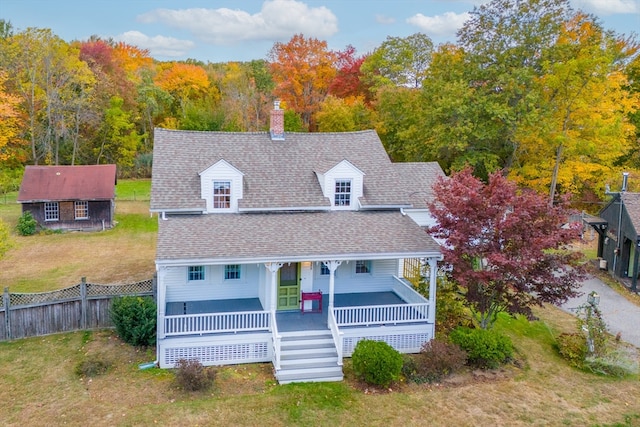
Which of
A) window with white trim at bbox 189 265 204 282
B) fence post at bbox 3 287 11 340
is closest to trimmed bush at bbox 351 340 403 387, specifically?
window with white trim at bbox 189 265 204 282

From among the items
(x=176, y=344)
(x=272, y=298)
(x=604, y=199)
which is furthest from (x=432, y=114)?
(x=176, y=344)

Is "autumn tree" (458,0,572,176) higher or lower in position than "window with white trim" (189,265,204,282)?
higher

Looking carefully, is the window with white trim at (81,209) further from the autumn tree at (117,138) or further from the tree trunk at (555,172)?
the tree trunk at (555,172)

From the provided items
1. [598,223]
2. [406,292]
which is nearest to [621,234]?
[598,223]

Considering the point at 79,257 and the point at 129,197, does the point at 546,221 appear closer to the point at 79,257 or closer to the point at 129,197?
the point at 79,257

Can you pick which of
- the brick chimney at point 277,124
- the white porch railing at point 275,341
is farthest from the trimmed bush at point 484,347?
the brick chimney at point 277,124

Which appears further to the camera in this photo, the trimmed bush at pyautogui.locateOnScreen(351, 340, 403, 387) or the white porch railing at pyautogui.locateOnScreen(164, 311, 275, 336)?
the white porch railing at pyautogui.locateOnScreen(164, 311, 275, 336)

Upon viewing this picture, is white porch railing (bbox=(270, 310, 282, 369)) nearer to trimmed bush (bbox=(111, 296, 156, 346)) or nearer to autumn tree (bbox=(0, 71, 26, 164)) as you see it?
trimmed bush (bbox=(111, 296, 156, 346))

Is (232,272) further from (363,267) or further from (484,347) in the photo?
(484,347)
